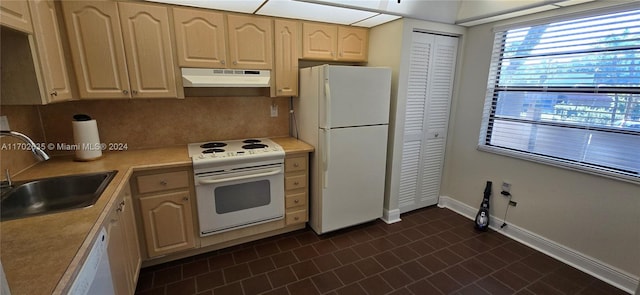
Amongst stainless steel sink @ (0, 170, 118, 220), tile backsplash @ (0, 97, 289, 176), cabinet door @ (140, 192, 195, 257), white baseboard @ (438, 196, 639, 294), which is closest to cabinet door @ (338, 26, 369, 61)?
tile backsplash @ (0, 97, 289, 176)

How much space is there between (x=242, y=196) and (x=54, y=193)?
118 centimetres

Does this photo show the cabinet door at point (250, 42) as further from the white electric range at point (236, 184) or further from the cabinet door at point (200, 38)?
the white electric range at point (236, 184)

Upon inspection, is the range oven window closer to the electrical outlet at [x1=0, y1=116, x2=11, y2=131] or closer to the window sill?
the electrical outlet at [x1=0, y1=116, x2=11, y2=131]

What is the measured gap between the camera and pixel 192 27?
2.17m

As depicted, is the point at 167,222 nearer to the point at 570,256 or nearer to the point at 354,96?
the point at 354,96

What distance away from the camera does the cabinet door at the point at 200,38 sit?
7.01 feet

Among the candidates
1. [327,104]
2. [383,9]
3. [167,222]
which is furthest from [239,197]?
[383,9]

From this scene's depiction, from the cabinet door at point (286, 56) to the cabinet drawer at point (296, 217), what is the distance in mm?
1154

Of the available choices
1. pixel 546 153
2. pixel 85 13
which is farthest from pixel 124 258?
pixel 546 153

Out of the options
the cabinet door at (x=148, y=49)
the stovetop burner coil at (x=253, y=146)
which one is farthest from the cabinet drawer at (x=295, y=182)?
the cabinet door at (x=148, y=49)

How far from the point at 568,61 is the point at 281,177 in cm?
254

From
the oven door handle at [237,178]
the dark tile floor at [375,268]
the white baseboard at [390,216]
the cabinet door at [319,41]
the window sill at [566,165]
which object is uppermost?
the cabinet door at [319,41]

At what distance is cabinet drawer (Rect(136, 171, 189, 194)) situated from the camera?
6.55ft

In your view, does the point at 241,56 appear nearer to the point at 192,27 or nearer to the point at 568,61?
the point at 192,27
